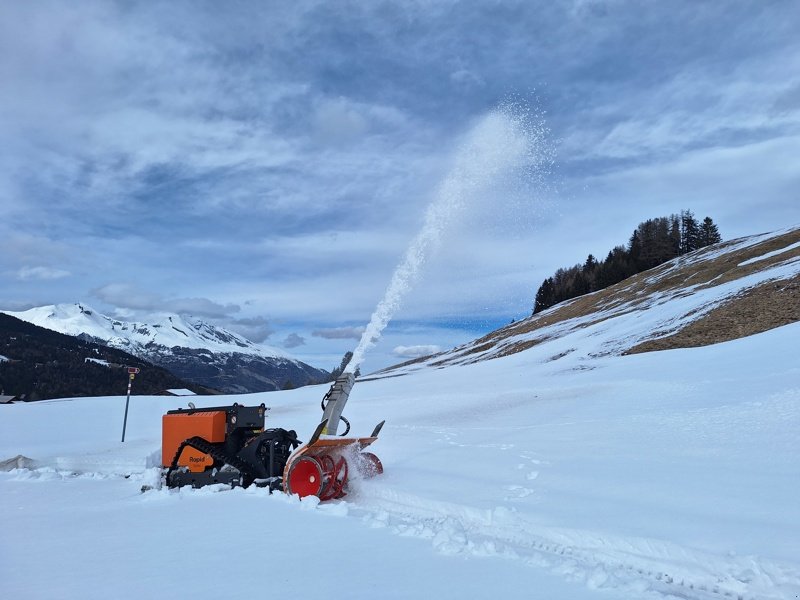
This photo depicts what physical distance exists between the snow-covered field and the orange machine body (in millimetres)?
693

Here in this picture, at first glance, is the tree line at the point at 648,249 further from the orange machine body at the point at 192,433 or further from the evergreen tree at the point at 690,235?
the orange machine body at the point at 192,433

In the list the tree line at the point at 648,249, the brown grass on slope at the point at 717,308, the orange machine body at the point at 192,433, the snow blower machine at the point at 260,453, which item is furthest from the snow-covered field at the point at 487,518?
the tree line at the point at 648,249

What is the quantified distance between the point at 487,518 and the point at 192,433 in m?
6.16

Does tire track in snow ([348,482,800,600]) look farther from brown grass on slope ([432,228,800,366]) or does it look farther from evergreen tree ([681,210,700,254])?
evergreen tree ([681,210,700,254])

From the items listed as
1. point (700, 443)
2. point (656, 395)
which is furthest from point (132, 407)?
point (700, 443)

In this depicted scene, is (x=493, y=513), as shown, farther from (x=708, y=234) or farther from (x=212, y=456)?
(x=708, y=234)

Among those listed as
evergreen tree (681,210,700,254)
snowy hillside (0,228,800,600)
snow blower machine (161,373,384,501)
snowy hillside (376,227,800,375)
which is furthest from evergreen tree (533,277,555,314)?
snow blower machine (161,373,384,501)

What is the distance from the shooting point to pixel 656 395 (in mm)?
15562

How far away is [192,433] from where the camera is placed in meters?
10.5

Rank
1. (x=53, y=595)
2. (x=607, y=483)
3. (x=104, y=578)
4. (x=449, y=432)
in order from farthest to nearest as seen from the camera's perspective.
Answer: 1. (x=449, y=432)
2. (x=607, y=483)
3. (x=104, y=578)
4. (x=53, y=595)

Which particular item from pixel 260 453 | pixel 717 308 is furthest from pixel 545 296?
pixel 260 453

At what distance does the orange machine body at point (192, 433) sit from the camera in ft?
33.3

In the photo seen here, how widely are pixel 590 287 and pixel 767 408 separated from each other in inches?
3961

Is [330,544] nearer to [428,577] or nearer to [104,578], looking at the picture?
[428,577]
